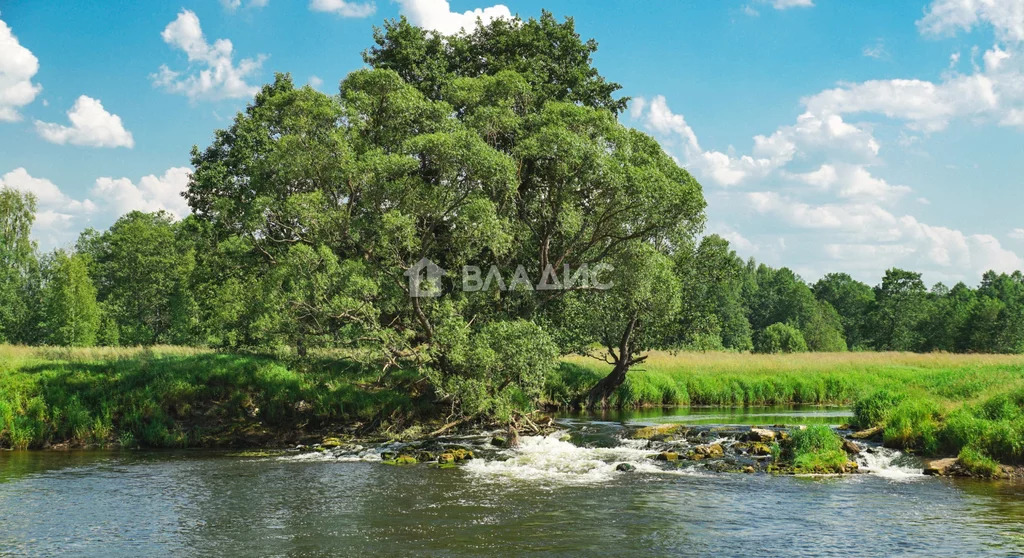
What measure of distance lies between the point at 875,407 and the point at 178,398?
3003 centimetres

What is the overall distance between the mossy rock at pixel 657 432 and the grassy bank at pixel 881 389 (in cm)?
764

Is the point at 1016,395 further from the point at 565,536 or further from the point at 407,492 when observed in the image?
the point at 407,492

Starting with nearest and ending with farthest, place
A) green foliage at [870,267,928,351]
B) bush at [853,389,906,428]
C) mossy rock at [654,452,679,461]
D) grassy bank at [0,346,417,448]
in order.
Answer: mossy rock at [654,452,679,461], bush at [853,389,906,428], grassy bank at [0,346,417,448], green foliage at [870,267,928,351]

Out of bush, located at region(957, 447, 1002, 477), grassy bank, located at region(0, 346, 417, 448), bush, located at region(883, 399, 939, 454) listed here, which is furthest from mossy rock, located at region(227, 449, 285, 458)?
bush, located at region(957, 447, 1002, 477)

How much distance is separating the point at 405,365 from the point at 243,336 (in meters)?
9.45

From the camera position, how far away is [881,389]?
32.7 m

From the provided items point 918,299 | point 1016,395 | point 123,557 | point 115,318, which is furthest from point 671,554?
point 918,299

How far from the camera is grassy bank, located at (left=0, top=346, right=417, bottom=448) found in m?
31.1

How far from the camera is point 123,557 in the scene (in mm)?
15508

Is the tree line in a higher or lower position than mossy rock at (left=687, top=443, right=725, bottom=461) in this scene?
higher

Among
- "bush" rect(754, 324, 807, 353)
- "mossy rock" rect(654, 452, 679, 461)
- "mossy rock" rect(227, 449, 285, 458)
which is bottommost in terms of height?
"mossy rock" rect(227, 449, 285, 458)

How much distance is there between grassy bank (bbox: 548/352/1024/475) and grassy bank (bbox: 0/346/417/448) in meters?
12.6

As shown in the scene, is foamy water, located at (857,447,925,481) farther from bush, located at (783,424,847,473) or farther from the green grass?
the green grass

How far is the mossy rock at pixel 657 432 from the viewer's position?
29.9 metres
